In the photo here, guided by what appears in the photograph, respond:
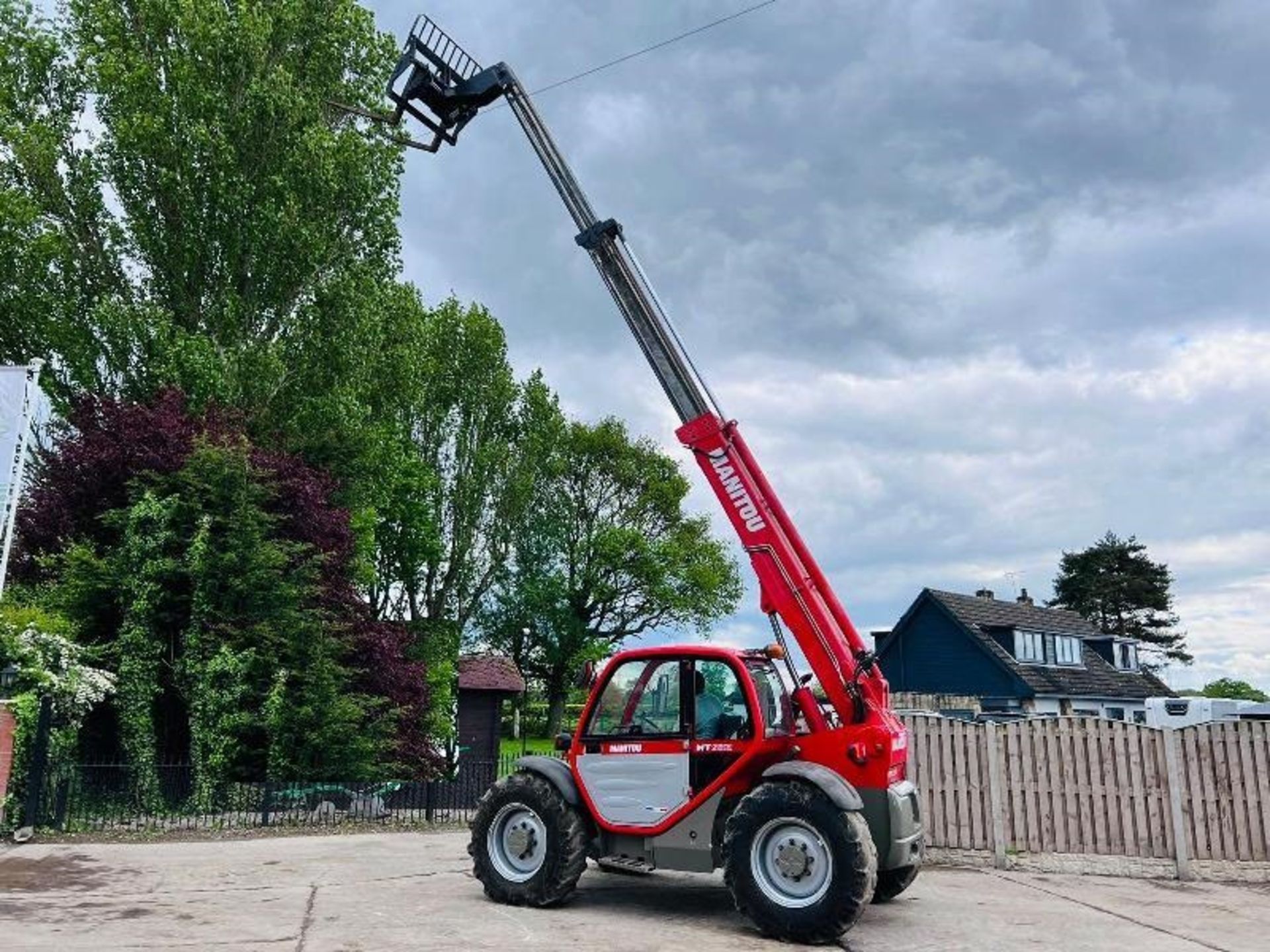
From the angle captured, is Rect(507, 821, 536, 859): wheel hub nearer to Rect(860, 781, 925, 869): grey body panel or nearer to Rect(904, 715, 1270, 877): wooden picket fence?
Rect(860, 781, 925, 869): grey body panel

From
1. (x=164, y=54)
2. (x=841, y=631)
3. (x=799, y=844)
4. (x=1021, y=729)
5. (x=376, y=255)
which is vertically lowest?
(x=799, y=844)

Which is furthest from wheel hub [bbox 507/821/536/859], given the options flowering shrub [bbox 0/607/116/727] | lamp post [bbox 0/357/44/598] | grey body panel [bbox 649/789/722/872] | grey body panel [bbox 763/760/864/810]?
lamp post [bbox 0/357/44/598]

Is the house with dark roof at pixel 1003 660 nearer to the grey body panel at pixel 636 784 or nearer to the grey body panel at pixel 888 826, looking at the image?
the grey body panel at pixel 888 826

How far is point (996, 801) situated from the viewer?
10.8m

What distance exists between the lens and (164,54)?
19.3 metres

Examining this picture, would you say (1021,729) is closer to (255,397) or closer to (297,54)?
(255,397)

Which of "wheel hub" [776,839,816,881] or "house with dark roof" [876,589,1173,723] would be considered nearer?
"wheel hub" [776,839,816,881]

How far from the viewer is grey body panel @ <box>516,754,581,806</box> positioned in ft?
25.6

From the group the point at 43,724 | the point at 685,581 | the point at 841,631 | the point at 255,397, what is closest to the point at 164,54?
the point at 255,397

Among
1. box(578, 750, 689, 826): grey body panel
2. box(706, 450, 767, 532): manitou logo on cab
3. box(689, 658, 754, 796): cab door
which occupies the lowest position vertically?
box(578, 750, 689, 826): grey body panel

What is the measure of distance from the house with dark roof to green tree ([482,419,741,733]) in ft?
27.2

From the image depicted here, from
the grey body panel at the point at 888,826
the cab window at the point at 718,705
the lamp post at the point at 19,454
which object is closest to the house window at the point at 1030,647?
the grey body panel at the point at 888,826

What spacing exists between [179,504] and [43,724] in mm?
3688

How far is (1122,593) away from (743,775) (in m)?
65.4
